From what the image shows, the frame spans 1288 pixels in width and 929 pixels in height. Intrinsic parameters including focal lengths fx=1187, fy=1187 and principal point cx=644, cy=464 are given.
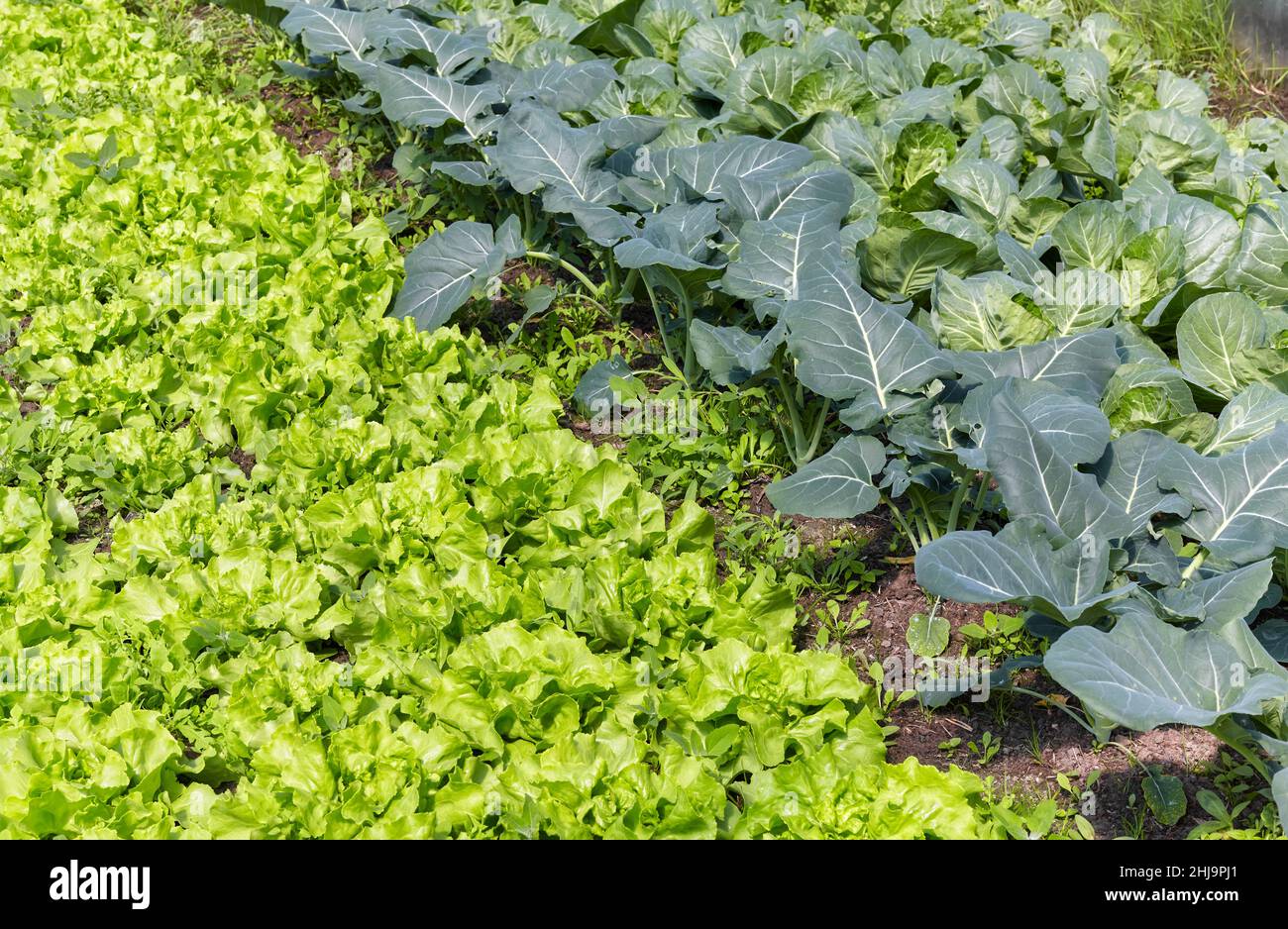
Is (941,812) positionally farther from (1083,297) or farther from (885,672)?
(1083,297)

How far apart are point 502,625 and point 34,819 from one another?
1.01m

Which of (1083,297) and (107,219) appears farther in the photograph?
(107,219)

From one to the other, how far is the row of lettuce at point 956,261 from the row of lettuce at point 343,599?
40cm

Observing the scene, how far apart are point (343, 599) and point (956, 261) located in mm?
1984

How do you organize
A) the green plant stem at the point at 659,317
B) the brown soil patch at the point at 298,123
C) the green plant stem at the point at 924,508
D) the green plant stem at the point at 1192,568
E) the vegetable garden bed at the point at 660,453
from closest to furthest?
the vegetable garden bed at the point at 660,453
the green plant stem at the point at 1192,568
the green plant stem at the point at 924,508
the green plant stem at the point at 659,317
the brown soil patch at the point at 298,123

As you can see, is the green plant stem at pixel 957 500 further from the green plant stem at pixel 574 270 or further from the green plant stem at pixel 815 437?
the green plant stem at pixel 574 270

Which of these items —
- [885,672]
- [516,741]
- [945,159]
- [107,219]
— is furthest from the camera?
[107,219]

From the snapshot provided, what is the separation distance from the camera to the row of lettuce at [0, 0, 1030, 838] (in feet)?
7.89

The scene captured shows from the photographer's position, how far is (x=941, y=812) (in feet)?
7.57

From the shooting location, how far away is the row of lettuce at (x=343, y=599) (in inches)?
94.7

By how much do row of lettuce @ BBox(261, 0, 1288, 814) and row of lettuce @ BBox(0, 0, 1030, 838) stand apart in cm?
40

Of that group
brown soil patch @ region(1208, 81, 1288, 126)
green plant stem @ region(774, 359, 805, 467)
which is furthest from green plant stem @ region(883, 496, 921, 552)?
brown soil patch @ region(1208, 81, 1288, 126)

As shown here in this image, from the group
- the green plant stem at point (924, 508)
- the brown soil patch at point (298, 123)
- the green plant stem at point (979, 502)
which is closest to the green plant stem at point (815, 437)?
the green plant stem at point (924, 508)
